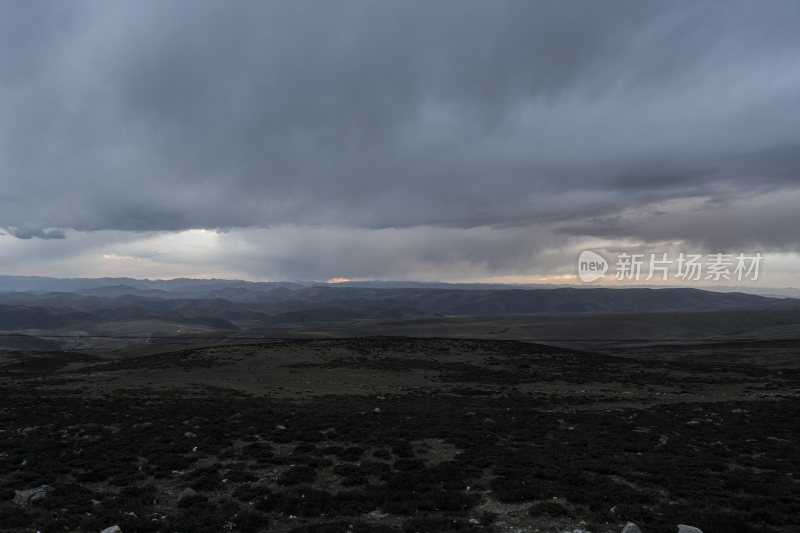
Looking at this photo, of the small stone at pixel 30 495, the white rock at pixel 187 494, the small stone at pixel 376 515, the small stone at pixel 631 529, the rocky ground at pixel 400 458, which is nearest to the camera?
the small stone at pixel 631 529

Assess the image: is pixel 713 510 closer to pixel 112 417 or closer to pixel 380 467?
pixel 380 467

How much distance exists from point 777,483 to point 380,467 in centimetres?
1442

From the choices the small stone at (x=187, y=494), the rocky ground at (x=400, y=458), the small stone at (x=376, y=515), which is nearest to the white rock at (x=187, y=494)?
the small stone at (x=187, y=494)

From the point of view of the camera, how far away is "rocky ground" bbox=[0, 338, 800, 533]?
39.9 feet

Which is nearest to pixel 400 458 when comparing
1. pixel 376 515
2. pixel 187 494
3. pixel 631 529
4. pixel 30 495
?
pixel 376 515

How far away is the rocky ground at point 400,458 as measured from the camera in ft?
39.9

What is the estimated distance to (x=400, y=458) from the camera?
60.2 feet

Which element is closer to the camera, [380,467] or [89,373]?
[380,467]

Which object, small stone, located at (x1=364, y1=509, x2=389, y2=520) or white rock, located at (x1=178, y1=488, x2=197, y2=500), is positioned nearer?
small stone, located at (x1=364, y1=509, x2=389, y2=520)

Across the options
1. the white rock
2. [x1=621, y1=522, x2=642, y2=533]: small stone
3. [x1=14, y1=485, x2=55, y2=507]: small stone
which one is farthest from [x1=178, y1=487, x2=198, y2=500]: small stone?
[x1=621, y1=522, x2=642, y2=533]: small stone

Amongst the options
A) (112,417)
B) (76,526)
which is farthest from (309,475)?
(112,417)

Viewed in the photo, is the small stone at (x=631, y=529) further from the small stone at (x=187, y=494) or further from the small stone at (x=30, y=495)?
the small stone at (x=30, y=495)

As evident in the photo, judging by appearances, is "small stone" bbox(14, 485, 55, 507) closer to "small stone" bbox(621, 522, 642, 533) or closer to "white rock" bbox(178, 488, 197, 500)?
"white rock" bbox(178, 488, 197, 500)

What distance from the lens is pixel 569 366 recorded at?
2239 inches
